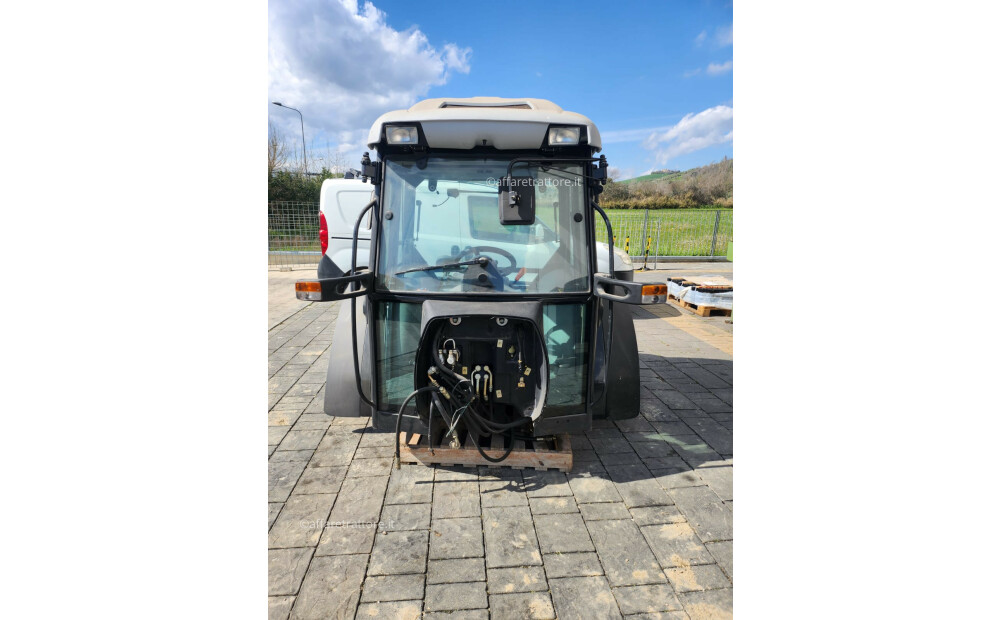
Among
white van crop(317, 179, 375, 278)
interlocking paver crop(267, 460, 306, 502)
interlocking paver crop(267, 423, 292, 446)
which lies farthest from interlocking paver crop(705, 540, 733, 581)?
white van crop(317, 179, 375, 278)

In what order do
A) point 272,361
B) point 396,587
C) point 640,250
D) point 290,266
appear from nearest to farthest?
point 396,587
point 272,361
point 290,266
point 640,250

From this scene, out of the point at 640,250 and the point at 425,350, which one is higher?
the point at 640,250

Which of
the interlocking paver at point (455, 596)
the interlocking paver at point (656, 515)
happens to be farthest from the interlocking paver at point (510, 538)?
the interlocking paver at point (656, 515)

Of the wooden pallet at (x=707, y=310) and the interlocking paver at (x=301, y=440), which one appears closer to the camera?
the interlocking paver at (x=301, y=440)

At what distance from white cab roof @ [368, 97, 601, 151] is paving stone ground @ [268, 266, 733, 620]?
189cm

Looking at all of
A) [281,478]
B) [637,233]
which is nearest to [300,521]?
[281,478]

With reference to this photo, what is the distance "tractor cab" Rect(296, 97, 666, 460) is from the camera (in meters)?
2.40

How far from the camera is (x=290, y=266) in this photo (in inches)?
490

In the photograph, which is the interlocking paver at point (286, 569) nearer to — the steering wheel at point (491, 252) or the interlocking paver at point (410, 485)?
the interlocking paver at point (410, 485)

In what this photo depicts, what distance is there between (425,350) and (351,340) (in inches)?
26.5

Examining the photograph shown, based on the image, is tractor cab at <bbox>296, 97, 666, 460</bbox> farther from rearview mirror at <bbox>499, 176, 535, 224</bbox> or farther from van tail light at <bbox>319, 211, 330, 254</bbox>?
van tail light at <bbox>319, 211, 330, 254</bbox>

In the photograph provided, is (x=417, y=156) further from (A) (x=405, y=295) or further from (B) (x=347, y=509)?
(B) (x=347, y=509)

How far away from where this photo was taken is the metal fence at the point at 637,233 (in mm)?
12023
